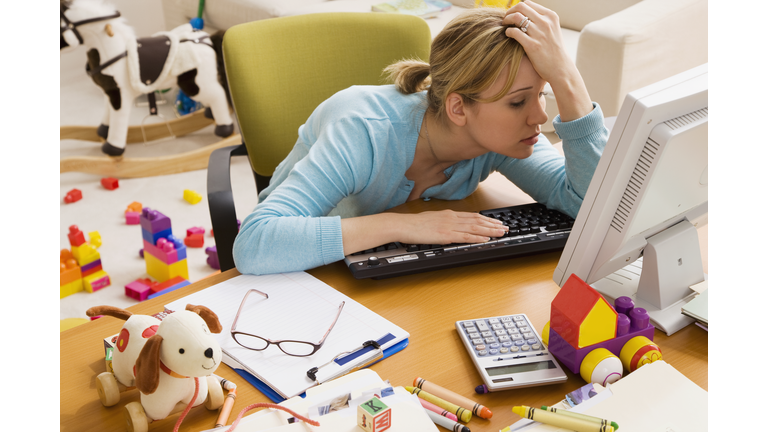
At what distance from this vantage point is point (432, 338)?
806mm

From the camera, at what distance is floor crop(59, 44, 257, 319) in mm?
2078

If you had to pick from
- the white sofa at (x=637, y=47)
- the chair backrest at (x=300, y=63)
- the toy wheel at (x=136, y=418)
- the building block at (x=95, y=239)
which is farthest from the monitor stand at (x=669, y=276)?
the building block at (x=95, y=239)

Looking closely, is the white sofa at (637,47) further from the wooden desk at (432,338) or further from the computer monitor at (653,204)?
the computer monitor at (653,204)

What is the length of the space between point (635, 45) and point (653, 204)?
63.1 inches

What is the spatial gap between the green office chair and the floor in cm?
85

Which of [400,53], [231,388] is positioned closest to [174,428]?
[231,388]

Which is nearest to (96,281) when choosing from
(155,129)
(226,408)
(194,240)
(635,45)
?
(194,240)

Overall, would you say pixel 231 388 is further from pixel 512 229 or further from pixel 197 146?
pixel 197 146

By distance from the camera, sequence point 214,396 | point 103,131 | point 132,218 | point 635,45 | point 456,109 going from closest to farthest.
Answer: point 214,396
point 456,109
point 635,45
point 132,218
point 103,131

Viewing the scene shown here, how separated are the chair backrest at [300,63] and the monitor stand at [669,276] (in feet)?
2.51

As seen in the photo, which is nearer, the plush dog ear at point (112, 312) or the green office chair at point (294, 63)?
the plush dog ear at point (112, 312)

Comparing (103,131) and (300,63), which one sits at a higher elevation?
(300,63)

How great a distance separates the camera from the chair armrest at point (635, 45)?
6.98 ft

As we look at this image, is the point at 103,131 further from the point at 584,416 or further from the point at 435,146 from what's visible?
the point at 584,416
